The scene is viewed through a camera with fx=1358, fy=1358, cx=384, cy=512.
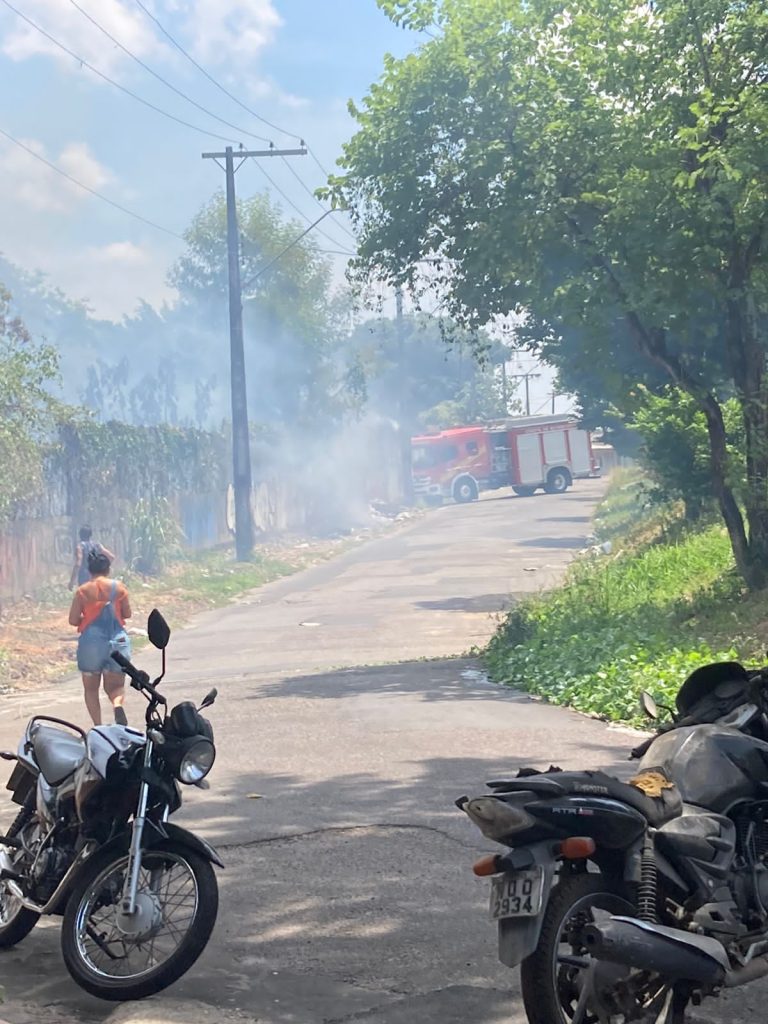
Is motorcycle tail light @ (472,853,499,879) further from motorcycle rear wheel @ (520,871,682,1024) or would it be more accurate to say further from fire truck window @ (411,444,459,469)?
fire truck window @ (411,444,459,469)

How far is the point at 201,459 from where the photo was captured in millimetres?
37125

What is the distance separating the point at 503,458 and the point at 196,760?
52.6 meters

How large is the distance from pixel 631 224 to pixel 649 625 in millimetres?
4516

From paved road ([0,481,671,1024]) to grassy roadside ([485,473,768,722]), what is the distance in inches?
19.1

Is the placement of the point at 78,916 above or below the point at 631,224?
below

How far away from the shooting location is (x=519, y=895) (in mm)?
3896

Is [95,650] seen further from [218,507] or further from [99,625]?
[218,507]

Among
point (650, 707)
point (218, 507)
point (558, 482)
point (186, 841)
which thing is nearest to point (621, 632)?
point (650, 707)

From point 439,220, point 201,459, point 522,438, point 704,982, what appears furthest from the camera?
point 522,438

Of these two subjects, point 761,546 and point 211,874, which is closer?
point 211,874

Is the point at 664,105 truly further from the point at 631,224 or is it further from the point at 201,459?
the point at 201,459

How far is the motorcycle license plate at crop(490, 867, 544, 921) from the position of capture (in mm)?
3859

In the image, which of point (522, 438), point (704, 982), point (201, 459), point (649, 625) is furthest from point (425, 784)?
point (522, 438)

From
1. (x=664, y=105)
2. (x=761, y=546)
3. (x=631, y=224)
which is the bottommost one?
(x=761, y=546)
